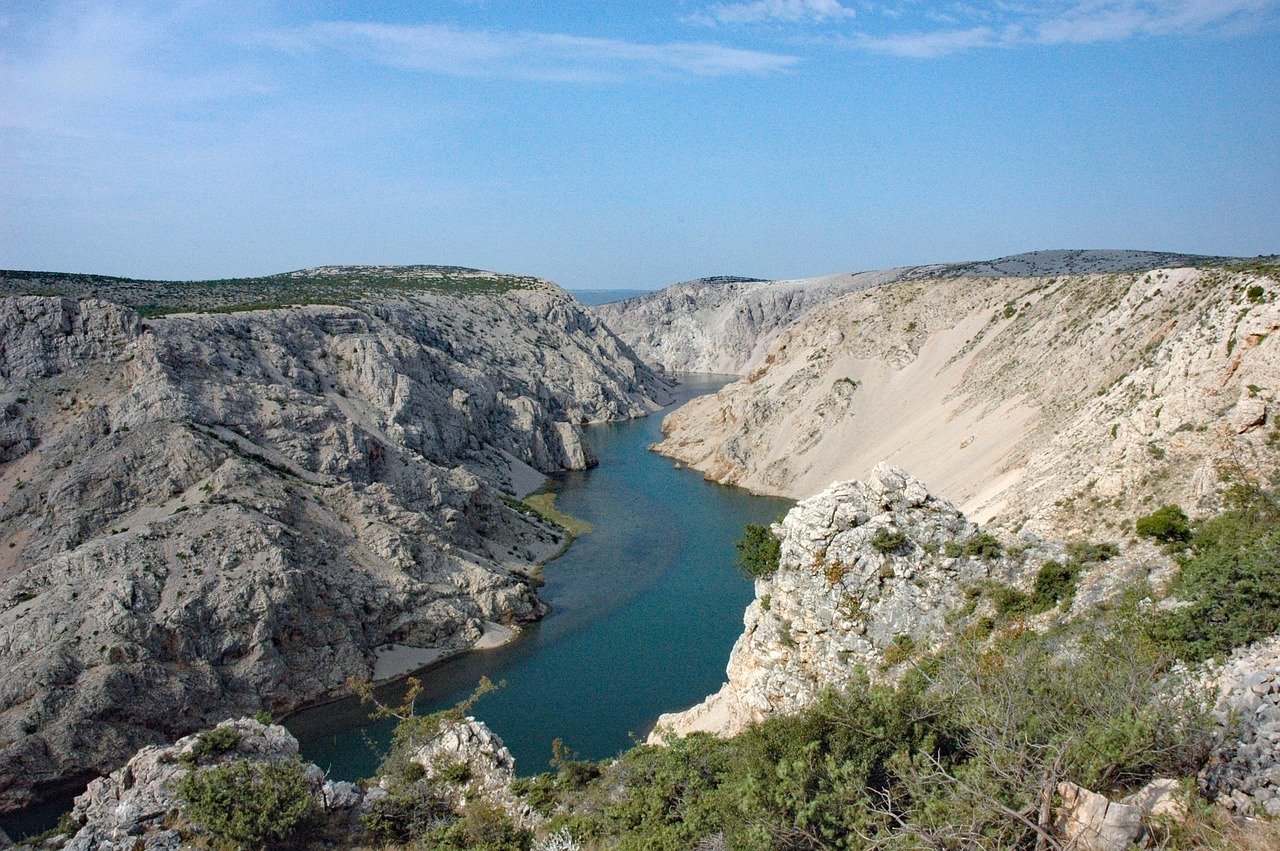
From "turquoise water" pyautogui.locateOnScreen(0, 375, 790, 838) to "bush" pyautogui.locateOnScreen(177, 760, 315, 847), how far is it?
908 cm

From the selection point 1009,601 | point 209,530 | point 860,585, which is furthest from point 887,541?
point 209,530

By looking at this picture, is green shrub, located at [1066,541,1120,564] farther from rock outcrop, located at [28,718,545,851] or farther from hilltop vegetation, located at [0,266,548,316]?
hilltop vegetation, located at [0,266,548,316]

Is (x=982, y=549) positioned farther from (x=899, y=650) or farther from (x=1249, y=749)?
(x=1249, y=749)

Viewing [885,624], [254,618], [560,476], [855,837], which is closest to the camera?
[855,837]

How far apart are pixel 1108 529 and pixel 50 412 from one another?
4016cm

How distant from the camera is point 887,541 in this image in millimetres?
16797

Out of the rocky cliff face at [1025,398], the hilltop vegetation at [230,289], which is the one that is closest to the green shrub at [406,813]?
the rocky cliff face at [1025,398]

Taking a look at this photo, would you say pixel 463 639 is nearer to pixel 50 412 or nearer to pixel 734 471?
pixel 50 412

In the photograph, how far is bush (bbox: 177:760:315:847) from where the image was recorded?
15.4 metres

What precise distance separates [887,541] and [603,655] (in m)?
19.8

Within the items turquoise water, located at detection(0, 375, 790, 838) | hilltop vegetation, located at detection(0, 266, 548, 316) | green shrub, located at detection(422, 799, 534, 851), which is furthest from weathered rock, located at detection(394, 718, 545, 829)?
hilltop vegetation, located at detection(0, 266, 548, 316)

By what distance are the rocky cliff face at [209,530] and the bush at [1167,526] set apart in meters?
25.9

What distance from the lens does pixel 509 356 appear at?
315 ft

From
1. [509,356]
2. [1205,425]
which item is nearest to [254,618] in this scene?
[1205,425]
